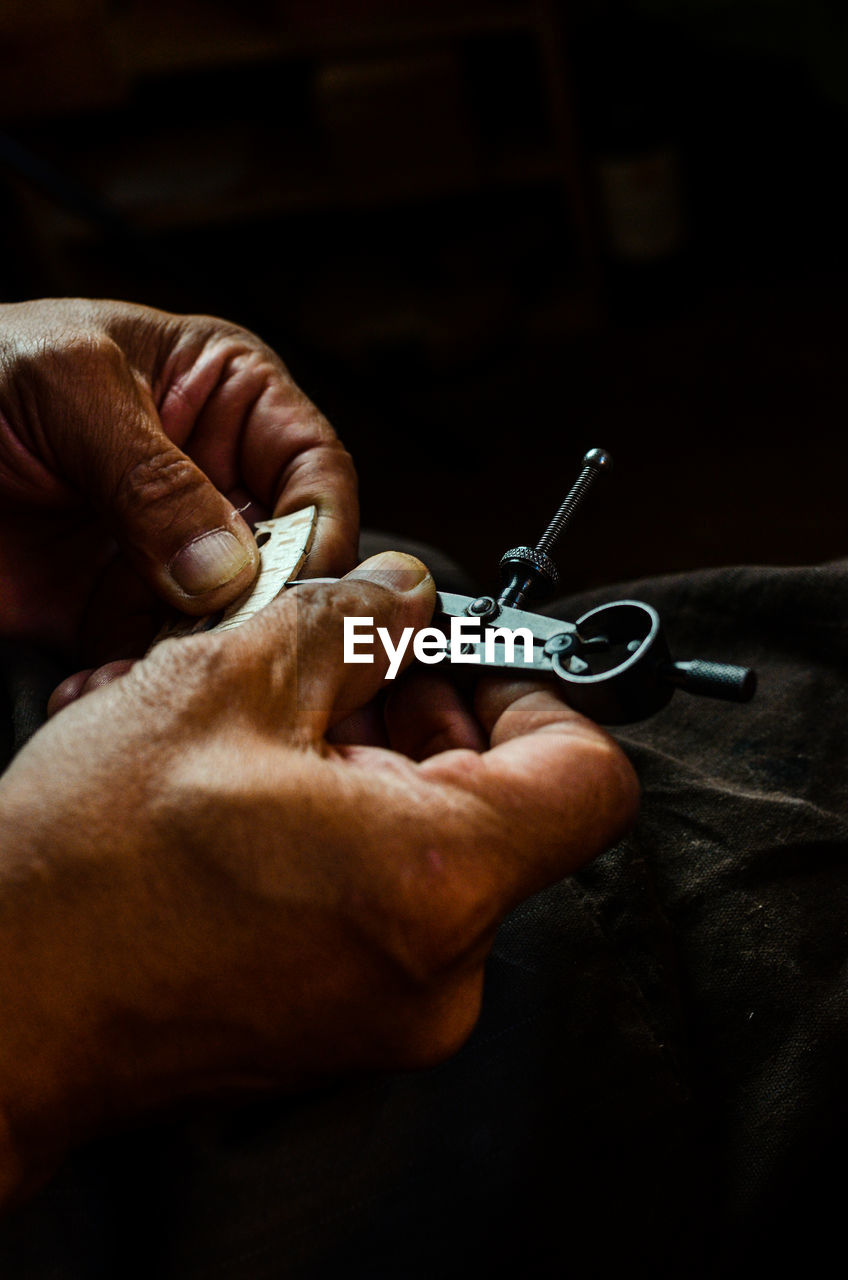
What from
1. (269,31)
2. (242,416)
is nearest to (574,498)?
(242,416)

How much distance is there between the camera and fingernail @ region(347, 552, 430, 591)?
2.58 feet

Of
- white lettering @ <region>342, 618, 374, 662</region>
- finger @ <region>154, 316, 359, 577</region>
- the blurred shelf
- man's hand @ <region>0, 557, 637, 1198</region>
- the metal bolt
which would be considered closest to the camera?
man's hand @ <region>0, 557, 637, 1198</region>

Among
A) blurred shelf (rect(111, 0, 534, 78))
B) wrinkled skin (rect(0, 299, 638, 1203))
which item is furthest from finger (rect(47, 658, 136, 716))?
blurred shelf (rect(111, 0, 534, 78))

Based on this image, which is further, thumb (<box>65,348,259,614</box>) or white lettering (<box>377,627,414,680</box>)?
thumb (<box>65,348,259,614</box>)

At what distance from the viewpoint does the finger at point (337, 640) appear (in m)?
0.69

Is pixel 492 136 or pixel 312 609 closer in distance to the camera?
pixel 312 609

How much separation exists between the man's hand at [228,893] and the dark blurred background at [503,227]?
1383 millimetres

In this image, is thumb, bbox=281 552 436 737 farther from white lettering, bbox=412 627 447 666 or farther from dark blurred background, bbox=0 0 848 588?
dark blurred background, bbox=0 0 848 588

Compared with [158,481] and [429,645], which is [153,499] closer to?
[158,481]

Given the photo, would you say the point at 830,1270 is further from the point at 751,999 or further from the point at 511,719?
the point at 511,719

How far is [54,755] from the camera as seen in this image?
64cm

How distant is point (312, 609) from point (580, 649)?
18 centimetres

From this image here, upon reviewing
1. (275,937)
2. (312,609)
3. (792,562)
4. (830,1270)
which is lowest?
(792,562)

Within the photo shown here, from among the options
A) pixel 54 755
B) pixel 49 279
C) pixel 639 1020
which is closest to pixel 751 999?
pixel 639 1020
